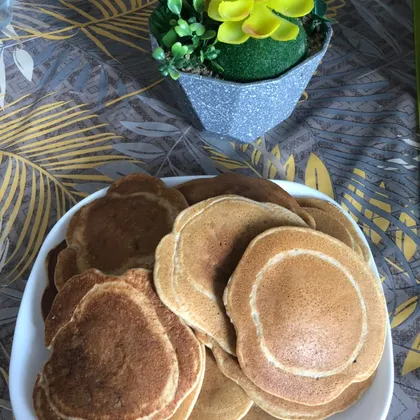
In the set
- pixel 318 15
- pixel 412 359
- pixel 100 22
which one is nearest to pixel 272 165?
pixel 318 15

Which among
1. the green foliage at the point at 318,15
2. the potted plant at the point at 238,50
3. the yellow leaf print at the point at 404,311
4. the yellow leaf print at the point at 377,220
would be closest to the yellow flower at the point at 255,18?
the potted plant at the point at 238,50

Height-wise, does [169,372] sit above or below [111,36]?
below

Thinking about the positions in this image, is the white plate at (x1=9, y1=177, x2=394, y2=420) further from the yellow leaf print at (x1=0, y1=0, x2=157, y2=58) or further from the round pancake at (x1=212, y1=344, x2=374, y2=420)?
the yellow leaf print at (x1=0, y1=0, x2=157, y2=58)

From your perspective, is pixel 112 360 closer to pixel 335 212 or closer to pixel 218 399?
pixel 218 399

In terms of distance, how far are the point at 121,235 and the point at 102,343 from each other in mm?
160

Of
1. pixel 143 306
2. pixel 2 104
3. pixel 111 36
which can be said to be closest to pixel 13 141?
pixel 2 104

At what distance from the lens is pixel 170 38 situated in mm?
733

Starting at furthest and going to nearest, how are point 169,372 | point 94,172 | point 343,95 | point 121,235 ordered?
point 343,95
point 94,172
point 121,235
point 169,372

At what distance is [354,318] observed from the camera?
0.58m

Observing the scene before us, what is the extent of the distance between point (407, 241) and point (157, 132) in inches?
19.7

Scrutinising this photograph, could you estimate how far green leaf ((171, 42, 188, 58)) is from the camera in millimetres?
711

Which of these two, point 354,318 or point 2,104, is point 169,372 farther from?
point 2,104

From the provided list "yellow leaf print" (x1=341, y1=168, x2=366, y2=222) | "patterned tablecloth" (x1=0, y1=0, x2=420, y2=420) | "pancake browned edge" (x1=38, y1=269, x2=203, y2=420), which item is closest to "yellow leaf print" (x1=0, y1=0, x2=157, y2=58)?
"patterned tablecloth" (x1=0, y1=0, x2=420, y2=420)

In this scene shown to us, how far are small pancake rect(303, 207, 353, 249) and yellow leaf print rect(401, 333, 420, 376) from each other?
0.65 feet
